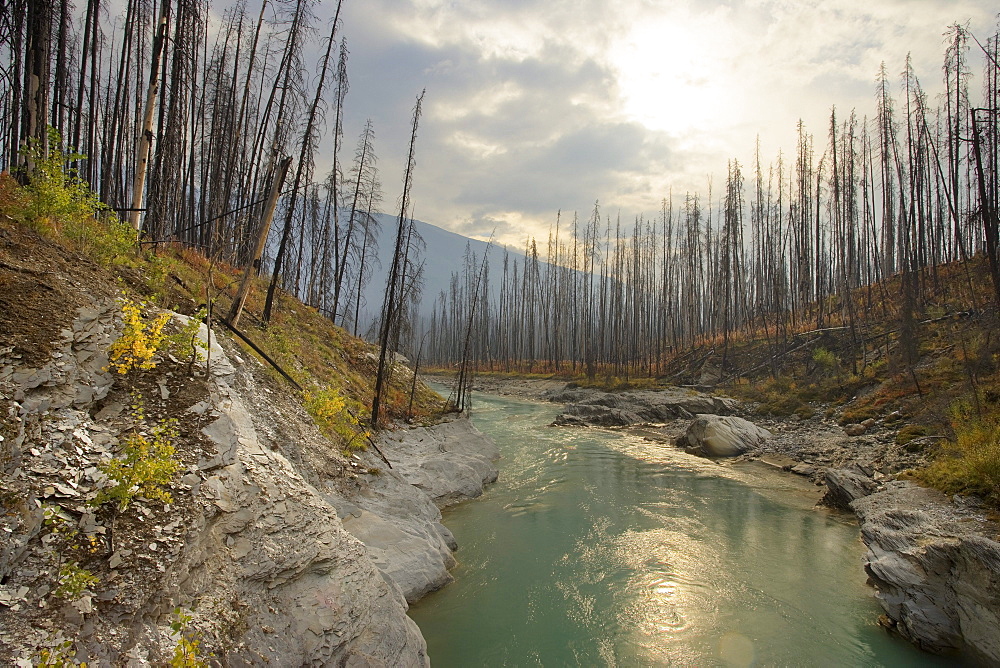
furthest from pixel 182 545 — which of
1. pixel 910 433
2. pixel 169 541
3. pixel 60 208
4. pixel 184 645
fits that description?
pixel 910 433

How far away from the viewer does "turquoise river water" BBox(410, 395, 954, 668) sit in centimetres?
536

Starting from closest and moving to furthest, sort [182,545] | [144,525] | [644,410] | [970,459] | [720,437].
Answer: [144,525] → [182,545] → [970,459] → [720,437] → [644,410]

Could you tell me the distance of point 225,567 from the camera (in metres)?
3.53

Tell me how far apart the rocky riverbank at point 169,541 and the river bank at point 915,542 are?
6.35 m

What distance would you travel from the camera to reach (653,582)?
689 cm

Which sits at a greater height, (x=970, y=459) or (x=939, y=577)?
(x=970, y=459)

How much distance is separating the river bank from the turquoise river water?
40 cm

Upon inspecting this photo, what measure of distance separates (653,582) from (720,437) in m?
10.7

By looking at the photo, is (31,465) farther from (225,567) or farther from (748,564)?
(748,564)

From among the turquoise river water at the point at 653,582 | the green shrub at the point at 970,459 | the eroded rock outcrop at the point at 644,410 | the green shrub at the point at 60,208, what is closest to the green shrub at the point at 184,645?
the turquoise river water at the point at 653,582

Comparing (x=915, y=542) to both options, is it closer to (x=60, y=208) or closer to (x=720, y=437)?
(x=720, y=437)

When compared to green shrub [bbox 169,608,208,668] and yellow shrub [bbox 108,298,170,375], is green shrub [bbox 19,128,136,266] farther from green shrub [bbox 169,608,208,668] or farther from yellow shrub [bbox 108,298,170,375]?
green shrub [bbox 169,608,208,668]

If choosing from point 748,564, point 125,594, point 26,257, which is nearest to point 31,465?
point 125,594

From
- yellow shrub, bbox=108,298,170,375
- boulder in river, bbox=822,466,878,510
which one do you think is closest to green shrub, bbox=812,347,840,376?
boulder in river, bbox=822,466,878,510
